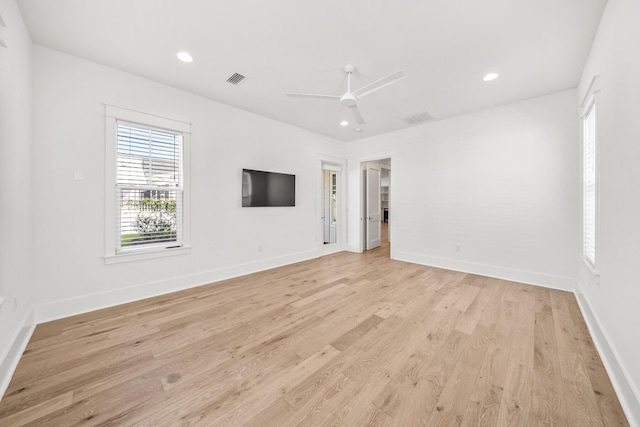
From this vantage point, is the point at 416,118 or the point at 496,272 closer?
the point at 496,272

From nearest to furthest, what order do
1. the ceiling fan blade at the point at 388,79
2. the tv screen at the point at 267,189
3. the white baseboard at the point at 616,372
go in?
the white baseboard at the point at 616,372, the ceiling fan blade at the point at 388,79, the tv screen at the point at 267,189

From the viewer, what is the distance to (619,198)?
175 cm

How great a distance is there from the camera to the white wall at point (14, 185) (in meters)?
1.77

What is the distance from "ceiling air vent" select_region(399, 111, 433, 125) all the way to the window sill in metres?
4.34

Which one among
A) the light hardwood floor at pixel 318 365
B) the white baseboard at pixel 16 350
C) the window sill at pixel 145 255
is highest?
→ the window sill at pixel 145 255

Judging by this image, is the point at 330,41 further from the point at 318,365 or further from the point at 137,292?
the point at 137,292

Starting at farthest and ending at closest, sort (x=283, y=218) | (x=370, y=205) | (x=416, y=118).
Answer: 1. (x=370, y=205)
2. (x=283, y=218)
3. (x=416, y=118)

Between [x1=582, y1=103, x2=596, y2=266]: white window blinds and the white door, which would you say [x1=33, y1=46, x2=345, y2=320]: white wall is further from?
[x1=582, y1=103, x2=596, y2=266]: white window blinds

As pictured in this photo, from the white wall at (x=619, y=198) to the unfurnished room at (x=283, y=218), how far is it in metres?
0.03

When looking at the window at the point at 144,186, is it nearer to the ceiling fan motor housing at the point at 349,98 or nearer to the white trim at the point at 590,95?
the ceiling fan motor housing at the point at 349,98

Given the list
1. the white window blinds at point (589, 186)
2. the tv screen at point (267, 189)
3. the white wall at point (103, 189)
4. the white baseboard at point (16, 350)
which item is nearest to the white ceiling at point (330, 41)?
the white wall at point (103, 189)

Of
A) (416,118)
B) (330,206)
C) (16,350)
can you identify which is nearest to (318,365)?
(16,350)

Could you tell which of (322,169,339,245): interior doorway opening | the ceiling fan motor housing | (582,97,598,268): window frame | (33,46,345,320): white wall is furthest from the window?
(582,97,598,268): window frame

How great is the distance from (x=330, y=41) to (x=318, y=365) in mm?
2981
